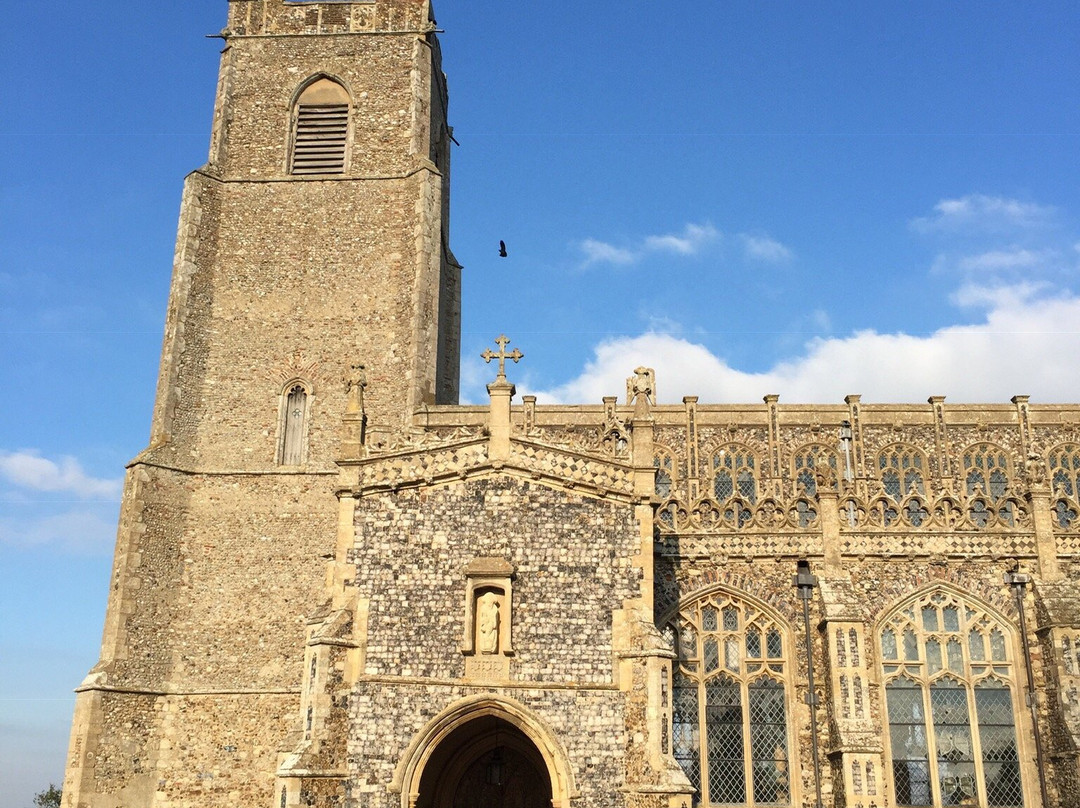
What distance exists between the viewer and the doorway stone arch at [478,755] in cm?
1717

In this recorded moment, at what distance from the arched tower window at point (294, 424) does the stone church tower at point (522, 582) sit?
0.10 metres

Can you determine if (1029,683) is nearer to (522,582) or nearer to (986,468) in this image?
(522,582)

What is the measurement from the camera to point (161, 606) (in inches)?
1013

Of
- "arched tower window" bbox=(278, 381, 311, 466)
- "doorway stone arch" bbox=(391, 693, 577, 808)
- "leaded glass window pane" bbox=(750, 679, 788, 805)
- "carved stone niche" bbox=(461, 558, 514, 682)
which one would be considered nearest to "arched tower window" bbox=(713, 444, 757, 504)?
"leaded glass window pane" bbox=(750, 679, 788, 805)

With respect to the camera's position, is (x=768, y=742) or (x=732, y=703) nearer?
(x=768, y=742)

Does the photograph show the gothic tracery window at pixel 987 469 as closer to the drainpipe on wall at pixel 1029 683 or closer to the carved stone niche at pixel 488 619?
the drainpipe on wall at pixel 1029 683

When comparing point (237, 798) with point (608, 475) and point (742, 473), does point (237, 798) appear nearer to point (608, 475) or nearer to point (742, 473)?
point (608, 475)

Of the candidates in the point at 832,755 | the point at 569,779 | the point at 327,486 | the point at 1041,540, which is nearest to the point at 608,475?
the point at 569,779

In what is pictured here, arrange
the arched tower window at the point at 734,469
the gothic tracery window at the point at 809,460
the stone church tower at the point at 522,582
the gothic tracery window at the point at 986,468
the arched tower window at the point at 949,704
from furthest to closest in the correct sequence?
the arched tower window at the point at 734,469 → the gothic tracery window at the point at 809,460 → the gothic tracery window at the point at 986,468 → the arched tower window at the point at 949,704 → the stone church tower at the point at 522,582

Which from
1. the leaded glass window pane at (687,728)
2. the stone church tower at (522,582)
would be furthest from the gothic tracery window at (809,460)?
the leaded glass window pane at (687,728)

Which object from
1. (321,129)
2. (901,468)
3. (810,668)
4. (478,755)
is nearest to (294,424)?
(321,129)

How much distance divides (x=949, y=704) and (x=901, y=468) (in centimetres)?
1034

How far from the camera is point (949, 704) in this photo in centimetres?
1947

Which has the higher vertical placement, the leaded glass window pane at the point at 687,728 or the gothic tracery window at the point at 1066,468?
the gothic tracery window at the point at 1066,468
